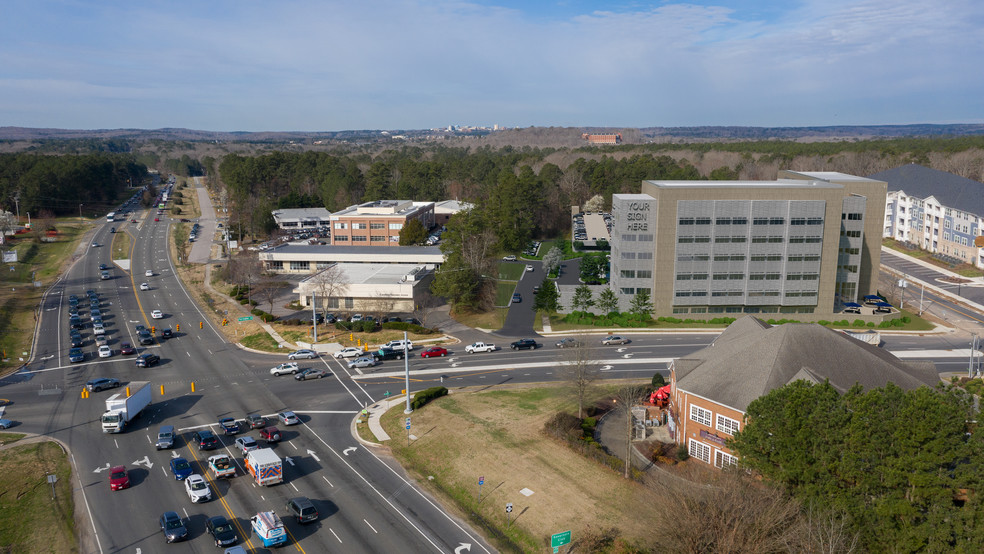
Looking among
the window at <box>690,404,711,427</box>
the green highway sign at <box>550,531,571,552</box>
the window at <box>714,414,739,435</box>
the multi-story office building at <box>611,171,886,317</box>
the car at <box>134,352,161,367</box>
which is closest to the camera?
the green highway sign at <box>550,531,571,552</box>

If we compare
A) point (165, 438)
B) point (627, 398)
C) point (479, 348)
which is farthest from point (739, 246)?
point (165, 438)

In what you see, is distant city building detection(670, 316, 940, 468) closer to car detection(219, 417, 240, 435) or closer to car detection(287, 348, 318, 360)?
car detection(219, 417, 240, 435)

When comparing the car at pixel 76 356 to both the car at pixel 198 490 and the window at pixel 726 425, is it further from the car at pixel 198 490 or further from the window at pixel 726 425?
the window at pixel 726 425

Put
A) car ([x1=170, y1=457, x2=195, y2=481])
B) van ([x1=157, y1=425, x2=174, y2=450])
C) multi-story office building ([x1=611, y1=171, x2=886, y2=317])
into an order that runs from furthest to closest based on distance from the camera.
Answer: multi-story office building ([x1=611, y1=171, x2=886, y2=317]) < van ([x1=157, y1=425, x2=174, y2=450]) < car ([x1=170, y1=457, x2=195, y2=481])

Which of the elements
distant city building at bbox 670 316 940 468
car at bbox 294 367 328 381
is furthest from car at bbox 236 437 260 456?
distant city building at bbox 670 316 940 468

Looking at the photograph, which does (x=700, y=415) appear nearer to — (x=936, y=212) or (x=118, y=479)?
(x=118, y=479)

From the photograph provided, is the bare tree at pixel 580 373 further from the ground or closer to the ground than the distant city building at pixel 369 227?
closer to the ground

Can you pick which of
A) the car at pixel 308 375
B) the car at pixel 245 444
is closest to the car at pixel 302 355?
the car at pixel 308 375
